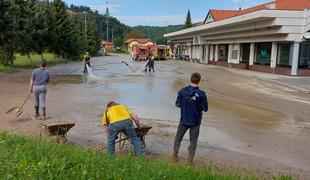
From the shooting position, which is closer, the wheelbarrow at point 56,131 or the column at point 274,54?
the wheelbarrow at point 56,131

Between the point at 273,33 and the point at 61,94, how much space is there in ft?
76.5

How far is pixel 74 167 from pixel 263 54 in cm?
3686

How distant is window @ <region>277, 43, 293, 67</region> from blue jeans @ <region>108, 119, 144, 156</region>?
1118 inches

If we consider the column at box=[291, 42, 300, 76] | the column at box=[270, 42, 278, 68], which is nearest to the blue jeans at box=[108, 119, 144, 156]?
the column at box=[291, 42, 300, 76]

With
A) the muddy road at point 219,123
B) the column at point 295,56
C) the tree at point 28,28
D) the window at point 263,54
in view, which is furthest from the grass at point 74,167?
the window at point 263,54

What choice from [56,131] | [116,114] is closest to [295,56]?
[56,131]

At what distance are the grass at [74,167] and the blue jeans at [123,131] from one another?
3.86 feet

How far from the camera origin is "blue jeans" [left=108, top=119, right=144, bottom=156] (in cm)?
731

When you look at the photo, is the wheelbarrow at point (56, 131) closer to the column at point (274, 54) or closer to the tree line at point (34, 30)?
the tree line at point (34, 30)

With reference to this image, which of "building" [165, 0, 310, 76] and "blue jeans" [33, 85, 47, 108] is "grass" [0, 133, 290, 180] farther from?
"building" [165, 0, 310, 76]

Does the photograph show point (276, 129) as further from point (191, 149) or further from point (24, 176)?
point (24, 176)

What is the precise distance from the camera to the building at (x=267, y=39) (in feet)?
108

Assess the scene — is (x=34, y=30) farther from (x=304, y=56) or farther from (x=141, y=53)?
(x=141, y=53)

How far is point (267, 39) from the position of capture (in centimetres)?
3716
